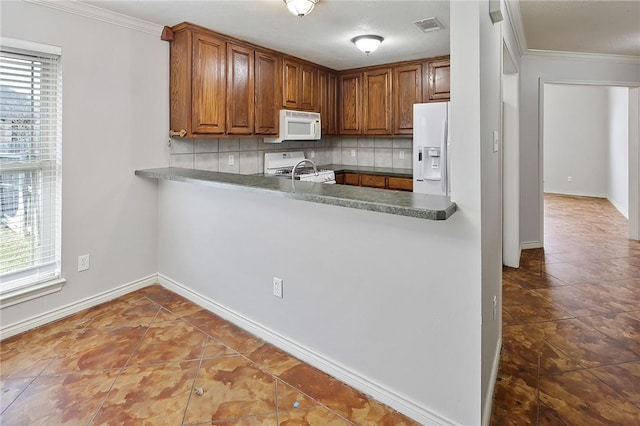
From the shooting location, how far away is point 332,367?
206cm

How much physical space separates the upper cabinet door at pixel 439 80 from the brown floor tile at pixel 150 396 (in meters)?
3.66

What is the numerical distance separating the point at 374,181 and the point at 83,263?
3158 millimetres

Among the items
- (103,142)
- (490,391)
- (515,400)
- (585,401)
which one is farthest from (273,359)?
(103,142)

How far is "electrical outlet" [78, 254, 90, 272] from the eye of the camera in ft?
9.34

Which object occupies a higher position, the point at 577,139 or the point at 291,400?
the point at 577,139

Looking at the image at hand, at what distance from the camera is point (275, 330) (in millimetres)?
2365

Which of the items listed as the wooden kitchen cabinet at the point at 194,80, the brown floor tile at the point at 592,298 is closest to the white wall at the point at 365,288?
the wooden kitchen cabinet at the point at 194,80

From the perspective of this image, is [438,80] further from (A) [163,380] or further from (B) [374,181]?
(A) [163,380]

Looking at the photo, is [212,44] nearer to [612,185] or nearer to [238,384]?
[238,384]

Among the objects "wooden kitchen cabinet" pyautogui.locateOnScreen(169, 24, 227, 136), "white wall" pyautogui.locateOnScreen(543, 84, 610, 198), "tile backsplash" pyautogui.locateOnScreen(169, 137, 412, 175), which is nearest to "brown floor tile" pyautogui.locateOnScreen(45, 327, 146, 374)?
"tile backsplash" pyautogui.locateOnScreen(169, 137, 412, 175)

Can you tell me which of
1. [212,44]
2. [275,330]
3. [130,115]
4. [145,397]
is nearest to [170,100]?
[130,115]

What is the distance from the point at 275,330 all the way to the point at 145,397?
30.8 inches

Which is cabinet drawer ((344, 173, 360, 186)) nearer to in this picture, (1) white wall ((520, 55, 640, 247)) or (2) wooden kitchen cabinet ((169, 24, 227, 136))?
(1) white wall ((520, 55, 640, 247))

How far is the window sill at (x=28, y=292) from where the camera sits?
2.44m
